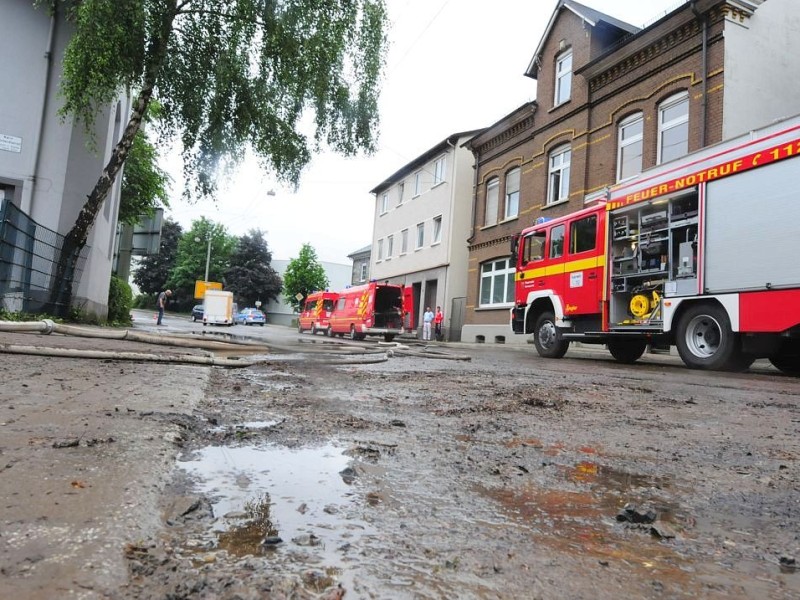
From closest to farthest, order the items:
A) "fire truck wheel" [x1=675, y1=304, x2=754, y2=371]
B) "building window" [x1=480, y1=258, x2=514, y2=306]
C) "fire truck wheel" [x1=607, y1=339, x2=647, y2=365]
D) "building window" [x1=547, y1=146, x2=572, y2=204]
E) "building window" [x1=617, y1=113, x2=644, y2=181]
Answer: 1. "fire truck wheel" [x1=675, y1=304, x2=754, y2=371]
2. "fire truck wheel" [x1=607, y1=339, x2=647, y2=365]
3. "building window" [x1=617, y1=113, x2=644, y2=181]
4. "building window" [x1=547, y1=146, x2=572, y2=204]
5. "building window" [x1=480, y1=258, x2=514, y2=306]

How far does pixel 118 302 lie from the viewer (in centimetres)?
1662

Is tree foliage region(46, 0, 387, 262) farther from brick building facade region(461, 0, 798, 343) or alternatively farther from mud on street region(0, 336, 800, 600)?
mud on street region(0, 336, 800, 600)

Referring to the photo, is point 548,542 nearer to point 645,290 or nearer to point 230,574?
point 230,574

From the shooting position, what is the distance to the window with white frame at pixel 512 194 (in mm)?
21547

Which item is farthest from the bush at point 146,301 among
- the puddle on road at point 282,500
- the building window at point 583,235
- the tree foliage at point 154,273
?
the puddle on road at point 282,500

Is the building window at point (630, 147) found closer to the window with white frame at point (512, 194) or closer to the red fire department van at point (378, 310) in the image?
the window with white frame at point (512, 194)

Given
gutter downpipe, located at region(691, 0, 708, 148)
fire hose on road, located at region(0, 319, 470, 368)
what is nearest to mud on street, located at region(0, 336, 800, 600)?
fire hose on road, located at region(0, 319, 470, 368)

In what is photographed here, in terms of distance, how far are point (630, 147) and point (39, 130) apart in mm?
15126

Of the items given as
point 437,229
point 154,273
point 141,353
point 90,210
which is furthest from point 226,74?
point 154,273

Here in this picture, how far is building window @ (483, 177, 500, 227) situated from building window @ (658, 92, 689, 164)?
8108 millimetres

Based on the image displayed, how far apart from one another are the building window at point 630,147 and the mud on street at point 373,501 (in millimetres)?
14191

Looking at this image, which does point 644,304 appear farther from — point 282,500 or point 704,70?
point 282,500

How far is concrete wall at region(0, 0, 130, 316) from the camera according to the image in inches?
458

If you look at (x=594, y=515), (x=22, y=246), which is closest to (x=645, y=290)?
(x=594, y=515)
